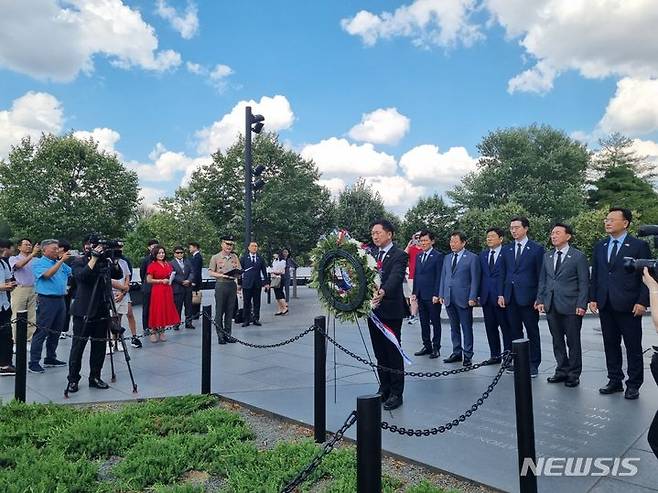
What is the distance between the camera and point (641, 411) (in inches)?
197

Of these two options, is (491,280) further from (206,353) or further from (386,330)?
(206,353)

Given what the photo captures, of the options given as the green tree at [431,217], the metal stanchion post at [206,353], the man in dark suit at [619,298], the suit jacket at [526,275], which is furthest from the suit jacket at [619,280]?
the green tree at [431,217]

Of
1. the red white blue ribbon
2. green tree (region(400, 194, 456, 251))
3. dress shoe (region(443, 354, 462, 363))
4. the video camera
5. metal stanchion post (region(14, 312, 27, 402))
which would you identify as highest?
green tree (region(400, 194, 456, 251))

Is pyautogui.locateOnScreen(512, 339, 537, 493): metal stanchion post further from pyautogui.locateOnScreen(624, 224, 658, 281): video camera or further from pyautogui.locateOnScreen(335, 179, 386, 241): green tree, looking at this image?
pyautogui.locateOnScreen(335, 179, 386, 241): green tree

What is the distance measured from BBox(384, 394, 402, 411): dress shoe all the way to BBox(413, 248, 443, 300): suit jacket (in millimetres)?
2911

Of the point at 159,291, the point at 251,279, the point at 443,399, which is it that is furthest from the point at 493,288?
the point at 159,291

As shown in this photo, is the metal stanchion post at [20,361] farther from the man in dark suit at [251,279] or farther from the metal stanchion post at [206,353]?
the man in dark suit at [251,279]

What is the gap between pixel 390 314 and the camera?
5379 millimetres

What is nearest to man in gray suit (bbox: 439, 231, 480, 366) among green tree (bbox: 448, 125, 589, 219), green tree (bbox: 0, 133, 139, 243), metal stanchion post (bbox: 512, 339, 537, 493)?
metal stanchion post (bbox: 512, 339, 537, 493)

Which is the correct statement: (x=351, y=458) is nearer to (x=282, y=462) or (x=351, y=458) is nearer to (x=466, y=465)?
(x=282, y=462)

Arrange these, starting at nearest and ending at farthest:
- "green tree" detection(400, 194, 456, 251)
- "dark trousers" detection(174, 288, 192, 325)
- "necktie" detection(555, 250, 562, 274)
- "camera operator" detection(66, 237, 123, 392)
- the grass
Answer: the grass
"camera operator" detection(66, 237, 123, 392)
"necktie" detection(555, 250, 562, 274)
"dark trousers" detection(174, 288, 192, 325)
"green tree" detection(400, 194, 456, 251)

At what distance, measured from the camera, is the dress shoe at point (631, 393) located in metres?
5.42

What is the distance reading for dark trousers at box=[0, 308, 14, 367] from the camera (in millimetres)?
6770

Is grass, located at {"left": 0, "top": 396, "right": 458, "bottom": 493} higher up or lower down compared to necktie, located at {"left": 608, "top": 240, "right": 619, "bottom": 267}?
lower down
